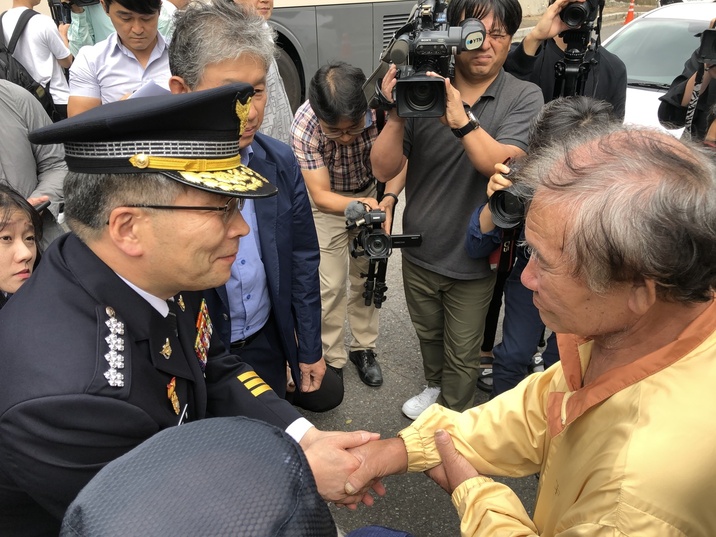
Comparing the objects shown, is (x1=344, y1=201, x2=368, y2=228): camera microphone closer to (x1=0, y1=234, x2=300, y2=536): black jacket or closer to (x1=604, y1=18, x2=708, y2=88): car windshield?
(x1=0, y1=234, x2=300, y2=536): black jacket

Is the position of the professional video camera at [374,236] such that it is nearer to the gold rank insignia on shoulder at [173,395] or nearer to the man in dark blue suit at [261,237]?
the man in dark blue suit at [261,237]

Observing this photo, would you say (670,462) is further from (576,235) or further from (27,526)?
(27,526)

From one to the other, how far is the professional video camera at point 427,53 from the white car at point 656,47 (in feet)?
9.19

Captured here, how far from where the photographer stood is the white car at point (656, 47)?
500 cm

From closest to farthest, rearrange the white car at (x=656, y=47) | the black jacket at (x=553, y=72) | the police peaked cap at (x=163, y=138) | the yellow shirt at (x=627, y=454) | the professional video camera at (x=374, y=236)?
the yellow shirt at (x=627, y=454), the police peaked cap at (x=163, y=138), the professional video camera at (x=374, y=236), the black jacket at (x=553, y=72), the white car at (x=656, y=47)

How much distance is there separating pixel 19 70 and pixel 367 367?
2.99m

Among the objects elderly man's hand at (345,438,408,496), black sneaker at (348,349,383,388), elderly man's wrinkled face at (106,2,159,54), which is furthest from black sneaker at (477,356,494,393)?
elderly man's wrinkled face at (106,2,159,54)

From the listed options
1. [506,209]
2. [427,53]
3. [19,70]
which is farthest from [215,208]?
[19,70]

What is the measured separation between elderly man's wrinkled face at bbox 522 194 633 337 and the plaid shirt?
1.99m

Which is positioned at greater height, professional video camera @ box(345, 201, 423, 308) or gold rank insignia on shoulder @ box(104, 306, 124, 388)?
gold rank insignia on shoulder @ box(104, 306, 124, 388)

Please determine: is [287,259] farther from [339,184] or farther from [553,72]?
[553,72]

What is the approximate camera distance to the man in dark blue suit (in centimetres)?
196

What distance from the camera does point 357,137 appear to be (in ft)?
10.5

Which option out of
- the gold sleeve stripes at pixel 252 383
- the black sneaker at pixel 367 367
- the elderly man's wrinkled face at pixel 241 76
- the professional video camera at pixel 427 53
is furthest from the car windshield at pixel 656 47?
the gold sleeve stripes at pixel 252 383
